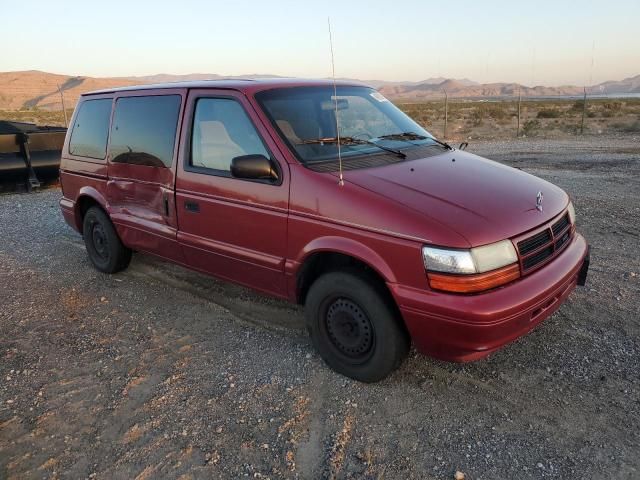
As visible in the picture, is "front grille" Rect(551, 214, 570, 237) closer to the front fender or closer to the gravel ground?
the gravel ground

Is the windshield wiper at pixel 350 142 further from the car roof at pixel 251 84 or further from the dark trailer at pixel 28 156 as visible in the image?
the dark trailer at pixel 28 156

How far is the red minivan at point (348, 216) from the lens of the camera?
2.80m

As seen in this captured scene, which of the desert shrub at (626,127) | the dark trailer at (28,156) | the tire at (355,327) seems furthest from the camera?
the desert shrub at (626,127)

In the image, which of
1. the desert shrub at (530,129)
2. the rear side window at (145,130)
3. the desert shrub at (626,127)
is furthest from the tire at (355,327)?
the desert shrub at (626,127)

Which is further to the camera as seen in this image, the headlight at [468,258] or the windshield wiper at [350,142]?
the windshield wiper at [350,142]

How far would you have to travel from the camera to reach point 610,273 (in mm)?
4906

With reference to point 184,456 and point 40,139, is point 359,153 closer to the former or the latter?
point 184,456

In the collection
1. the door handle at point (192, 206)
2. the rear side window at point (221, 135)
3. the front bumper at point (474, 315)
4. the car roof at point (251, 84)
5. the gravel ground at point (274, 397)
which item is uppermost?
the car roof at point (251, 84)

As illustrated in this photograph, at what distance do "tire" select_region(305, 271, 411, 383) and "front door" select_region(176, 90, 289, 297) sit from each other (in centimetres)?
41

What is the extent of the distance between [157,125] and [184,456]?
9.32 ft

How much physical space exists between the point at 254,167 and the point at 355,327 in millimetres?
1250

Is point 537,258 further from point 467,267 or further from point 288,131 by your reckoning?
point 288,131

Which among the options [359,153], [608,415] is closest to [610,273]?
[608,415]

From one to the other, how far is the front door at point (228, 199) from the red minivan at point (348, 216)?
0.5 inches
